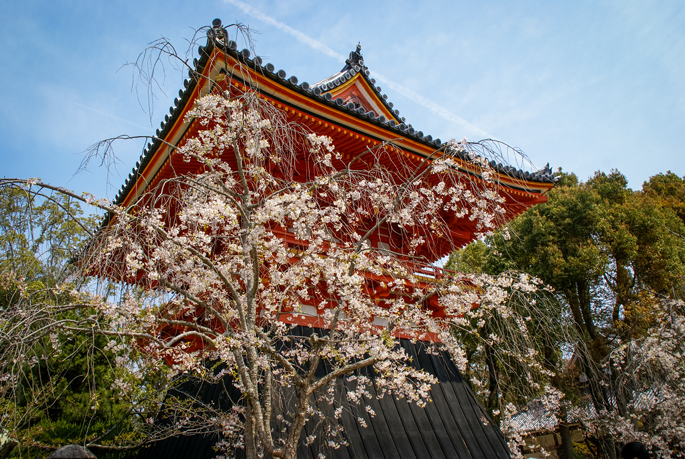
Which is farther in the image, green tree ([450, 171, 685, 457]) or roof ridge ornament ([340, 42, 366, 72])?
green tree ([450, 171, 685, 457])

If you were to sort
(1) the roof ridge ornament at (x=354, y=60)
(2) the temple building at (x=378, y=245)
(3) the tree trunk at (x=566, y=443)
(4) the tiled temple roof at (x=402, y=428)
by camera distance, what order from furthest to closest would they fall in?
(3) the tree trunk at (x=566, y=443) < (1) the roof ridge ornament at (x=354, y=60) < (4) the tiled temple roof at (x=402, y=428) < (2) the temple building at (x=378, y=245)

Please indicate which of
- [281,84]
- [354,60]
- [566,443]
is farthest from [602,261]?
[281,84]

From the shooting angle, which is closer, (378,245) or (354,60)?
(378,245)

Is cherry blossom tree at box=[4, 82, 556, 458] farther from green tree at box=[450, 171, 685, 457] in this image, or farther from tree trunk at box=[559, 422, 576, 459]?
tree trunk at box=[559, 422, 576, 459]

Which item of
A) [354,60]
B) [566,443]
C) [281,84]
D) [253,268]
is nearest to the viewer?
[253,268]

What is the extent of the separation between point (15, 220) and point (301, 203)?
1966 millimetres

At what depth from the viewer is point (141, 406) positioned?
6422 millimetres

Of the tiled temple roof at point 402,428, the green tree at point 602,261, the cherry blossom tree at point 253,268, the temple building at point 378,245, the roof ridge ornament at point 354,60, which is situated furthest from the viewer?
the green tree at point 602,261

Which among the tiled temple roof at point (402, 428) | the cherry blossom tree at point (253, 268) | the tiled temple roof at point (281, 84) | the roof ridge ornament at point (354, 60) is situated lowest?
the tiled temple roof at point (402, 428)

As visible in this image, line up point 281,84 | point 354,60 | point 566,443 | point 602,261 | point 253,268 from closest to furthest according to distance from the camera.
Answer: point 253,268
point 281,84
point 354,60
point 602,261
point 566,443

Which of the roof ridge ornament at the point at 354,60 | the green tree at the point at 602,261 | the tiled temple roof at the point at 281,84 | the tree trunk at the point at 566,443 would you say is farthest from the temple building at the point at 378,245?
the tree trunk at the point at 566,443

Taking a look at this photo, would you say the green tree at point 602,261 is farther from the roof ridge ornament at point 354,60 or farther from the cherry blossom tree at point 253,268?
the cherry blossom tree at point 253,268

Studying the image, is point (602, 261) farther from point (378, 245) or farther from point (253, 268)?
point (253, 268)

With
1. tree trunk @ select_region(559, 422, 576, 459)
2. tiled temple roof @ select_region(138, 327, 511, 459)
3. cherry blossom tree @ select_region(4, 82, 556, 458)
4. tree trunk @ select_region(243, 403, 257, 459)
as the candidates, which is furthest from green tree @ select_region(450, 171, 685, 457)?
tree trunk @ select_region(243, 403, 257, 459)
